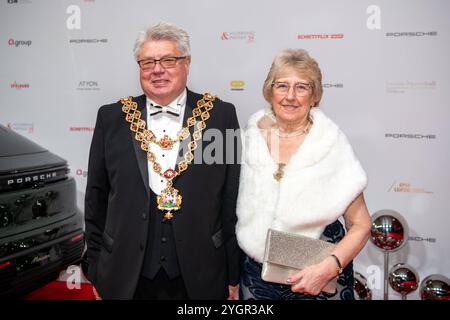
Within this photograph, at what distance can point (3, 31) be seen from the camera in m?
3.20

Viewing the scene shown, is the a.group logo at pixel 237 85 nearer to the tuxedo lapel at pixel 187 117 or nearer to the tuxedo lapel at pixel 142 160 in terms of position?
the tuxedo lapel at pixel 187 117

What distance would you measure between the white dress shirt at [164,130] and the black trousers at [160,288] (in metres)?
0.42

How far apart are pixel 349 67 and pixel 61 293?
2.61m

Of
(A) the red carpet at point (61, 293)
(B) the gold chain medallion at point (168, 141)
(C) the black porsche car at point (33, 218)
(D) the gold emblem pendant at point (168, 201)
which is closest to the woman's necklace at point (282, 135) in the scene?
(B) the gold chain medallion at point (168, 141)

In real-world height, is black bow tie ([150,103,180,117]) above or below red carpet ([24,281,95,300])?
above

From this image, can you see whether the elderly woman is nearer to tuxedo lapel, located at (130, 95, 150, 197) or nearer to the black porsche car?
tuxedo lapel, located at (130, 95, 150, 197)

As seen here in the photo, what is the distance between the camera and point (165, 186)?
6.47 ft

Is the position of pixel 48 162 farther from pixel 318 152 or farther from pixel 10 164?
pixel 318 152

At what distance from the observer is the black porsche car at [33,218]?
228 centimetres

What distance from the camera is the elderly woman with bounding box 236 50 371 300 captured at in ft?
6.31

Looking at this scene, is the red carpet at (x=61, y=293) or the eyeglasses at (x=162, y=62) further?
the red carpet at (x=61, y=293)

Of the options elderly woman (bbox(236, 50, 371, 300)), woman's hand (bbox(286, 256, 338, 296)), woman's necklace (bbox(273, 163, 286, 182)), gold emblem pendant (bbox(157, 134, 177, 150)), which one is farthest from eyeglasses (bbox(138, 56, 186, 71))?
woman's hand (bbox(286, 256, 338, 296))

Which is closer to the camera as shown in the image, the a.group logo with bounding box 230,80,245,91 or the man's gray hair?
the man's gray hair

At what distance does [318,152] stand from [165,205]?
2.52 ft
